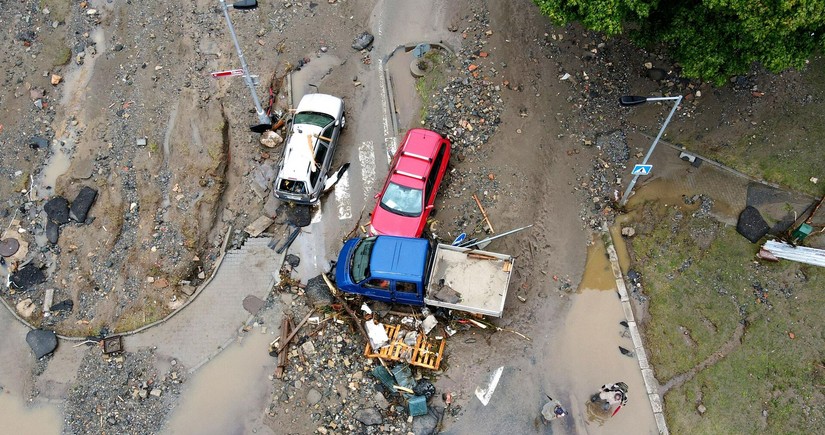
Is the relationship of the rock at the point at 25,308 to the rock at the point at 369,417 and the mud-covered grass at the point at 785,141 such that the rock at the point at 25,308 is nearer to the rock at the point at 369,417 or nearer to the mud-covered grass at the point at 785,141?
the rock at the point at 369,417

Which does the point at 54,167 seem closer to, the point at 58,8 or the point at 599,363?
the point at 58,8

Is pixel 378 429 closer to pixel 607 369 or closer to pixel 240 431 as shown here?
pixel 240 431

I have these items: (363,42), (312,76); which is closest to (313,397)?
(312,76)

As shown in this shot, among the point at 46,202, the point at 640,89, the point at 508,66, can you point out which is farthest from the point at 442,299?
the point at 46,202

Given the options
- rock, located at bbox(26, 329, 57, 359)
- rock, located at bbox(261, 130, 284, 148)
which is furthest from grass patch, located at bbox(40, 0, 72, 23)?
rock, located at bbox(26, 329, 57, 359)

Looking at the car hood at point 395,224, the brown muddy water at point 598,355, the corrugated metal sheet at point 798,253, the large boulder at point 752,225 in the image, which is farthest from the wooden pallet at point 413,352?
the corrugated metal sheet at point 798,253

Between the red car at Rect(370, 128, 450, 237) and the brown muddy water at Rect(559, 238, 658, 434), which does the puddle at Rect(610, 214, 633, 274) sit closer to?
the brown muddy water at Rect(559, 238, 658, 434)
